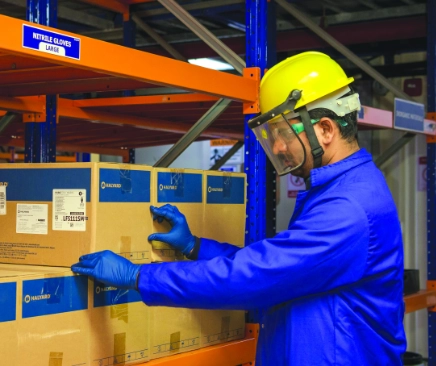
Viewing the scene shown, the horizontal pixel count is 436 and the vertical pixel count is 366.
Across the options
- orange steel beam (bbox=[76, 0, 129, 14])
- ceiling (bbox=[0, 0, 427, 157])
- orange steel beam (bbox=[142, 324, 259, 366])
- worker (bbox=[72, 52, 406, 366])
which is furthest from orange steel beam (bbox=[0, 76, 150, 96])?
orange steel beam (bbox=[76, 0, 129, 14])

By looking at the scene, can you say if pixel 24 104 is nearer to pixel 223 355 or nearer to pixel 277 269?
pixel 223 355

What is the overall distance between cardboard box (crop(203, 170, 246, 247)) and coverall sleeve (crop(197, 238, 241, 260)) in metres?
0.10

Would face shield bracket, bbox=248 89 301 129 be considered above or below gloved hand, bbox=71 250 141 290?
above

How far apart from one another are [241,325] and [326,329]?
0.84 meters

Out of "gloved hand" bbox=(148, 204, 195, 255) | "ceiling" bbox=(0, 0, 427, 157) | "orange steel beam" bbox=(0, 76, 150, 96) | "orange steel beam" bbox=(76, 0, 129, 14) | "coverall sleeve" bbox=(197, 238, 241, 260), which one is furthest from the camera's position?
"ceiling" bbox=(0, 0, 427, 157)

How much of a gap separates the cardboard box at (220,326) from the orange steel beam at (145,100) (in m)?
1.05

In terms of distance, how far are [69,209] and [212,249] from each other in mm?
661

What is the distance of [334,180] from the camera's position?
2.55 meters

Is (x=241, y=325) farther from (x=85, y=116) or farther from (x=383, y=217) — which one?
(x=85, y=116)

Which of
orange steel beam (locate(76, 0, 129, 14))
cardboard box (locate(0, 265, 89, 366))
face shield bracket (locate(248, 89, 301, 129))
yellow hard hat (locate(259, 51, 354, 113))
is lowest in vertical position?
cardboard box (locate(0, 265, 89, 366))

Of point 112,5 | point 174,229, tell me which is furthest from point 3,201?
point 112,5

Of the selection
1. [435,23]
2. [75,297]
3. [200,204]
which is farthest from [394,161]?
[75,297]

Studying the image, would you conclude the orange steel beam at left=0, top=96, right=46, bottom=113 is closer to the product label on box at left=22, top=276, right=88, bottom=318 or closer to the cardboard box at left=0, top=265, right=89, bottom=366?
the cardboard box at left=0, top=265, right=89, bottom=366

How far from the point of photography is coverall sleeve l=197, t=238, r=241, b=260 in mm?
2902
